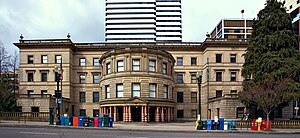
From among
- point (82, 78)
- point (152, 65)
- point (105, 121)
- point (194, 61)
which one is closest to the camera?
point (105, 121)

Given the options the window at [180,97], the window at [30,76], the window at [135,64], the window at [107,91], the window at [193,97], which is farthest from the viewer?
the window at [180,97]

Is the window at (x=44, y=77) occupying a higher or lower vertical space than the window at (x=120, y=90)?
higher

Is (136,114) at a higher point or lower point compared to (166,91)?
lower

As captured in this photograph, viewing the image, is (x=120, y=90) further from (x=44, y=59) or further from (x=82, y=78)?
(x=44, y=59)

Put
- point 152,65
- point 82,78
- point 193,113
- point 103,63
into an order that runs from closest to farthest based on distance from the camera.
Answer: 1. point 152,65
2. point 103,63
3. point 193,113
4. point 82,78

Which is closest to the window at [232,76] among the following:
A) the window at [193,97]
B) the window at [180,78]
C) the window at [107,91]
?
the window at [193,97]

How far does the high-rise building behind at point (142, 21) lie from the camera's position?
141 m

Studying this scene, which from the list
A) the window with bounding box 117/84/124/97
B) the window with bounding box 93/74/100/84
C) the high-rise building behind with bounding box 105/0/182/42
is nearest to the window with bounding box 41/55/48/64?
the window with bounding box 93/74/100/84

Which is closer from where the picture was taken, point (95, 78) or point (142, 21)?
point (95, 78)

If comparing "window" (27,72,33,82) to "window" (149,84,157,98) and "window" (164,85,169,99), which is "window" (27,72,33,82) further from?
"window" (164,85,169,99)

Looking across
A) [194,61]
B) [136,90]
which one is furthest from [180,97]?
[136,90]

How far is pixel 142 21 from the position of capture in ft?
468

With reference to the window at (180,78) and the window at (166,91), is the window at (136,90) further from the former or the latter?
the window at (180,78)

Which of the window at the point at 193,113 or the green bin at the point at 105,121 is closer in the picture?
the green bin at the point at 105,121
